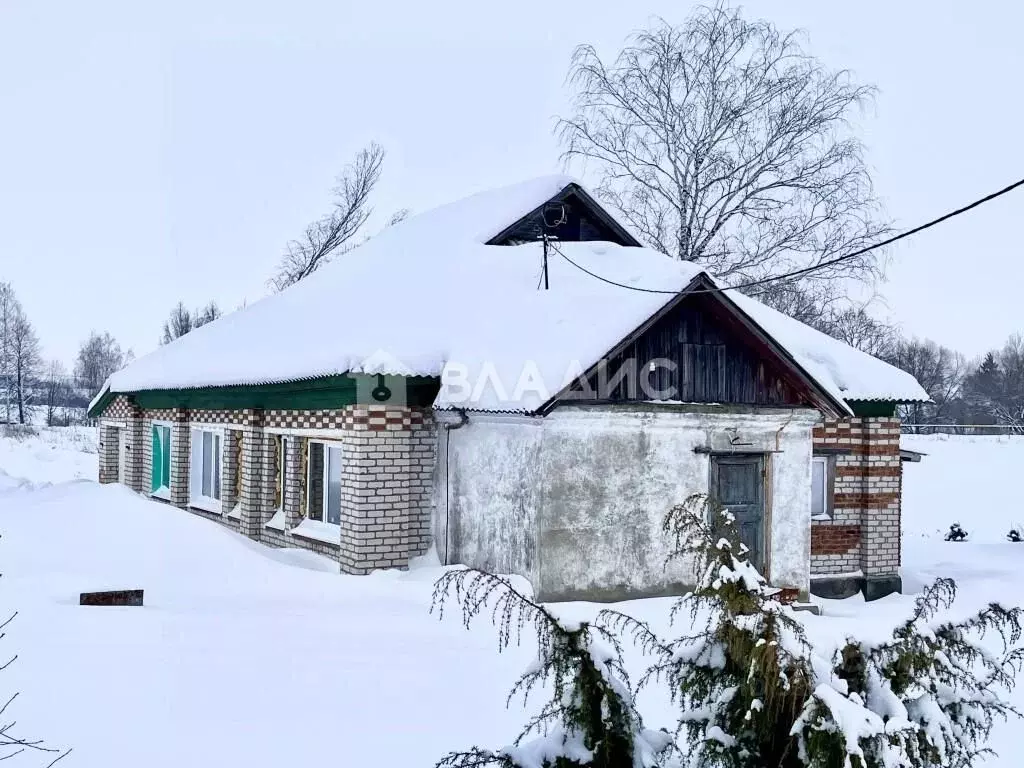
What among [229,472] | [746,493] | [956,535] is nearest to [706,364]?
[746,493]

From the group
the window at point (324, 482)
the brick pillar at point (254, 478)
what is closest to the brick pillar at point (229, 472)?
the brick pillar at point (254, 478)

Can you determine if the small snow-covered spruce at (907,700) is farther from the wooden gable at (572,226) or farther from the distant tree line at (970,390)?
the distant tree line at (970,390)

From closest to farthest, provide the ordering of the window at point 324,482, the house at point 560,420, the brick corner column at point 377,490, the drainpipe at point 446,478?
the house at point 560,420
the brick corner column at point 377,490
the drainpipe at point 446,478
the window at point 324,482

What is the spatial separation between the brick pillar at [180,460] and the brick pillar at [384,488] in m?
6.71

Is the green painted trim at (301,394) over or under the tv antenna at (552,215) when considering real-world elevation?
under

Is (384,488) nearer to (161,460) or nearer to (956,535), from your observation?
(161,460)

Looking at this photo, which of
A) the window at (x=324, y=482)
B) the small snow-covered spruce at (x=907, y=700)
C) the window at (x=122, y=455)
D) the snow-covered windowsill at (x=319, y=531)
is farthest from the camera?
the window at (x=122, y=455)

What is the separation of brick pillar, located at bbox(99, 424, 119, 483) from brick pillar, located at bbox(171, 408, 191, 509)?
5.18 meters

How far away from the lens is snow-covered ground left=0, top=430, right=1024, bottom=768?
16.6 ft

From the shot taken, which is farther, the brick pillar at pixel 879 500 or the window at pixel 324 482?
the brick pillar at pixel 879 500

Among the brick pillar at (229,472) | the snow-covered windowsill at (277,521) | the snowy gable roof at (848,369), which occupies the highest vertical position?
the snowy gable roof at (848,369)

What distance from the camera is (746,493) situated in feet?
34.8

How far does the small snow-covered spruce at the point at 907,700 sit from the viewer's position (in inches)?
120

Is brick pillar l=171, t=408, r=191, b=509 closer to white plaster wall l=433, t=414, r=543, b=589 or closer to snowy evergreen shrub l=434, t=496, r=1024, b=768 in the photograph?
white plaster wall l=433, t=414, r=543, b=589
